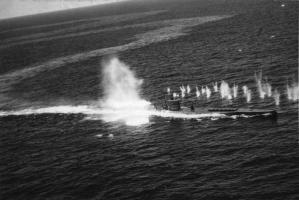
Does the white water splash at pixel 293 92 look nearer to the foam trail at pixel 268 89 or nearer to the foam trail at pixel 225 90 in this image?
the foam trail at pixel 268 89

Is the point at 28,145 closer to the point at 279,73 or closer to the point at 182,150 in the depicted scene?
the point at 182,150

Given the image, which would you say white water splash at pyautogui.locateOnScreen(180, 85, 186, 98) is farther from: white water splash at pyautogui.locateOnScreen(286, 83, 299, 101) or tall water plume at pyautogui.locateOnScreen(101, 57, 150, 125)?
white water splash at pyautogui.locateOnScreen(286, 83, 299, 101)

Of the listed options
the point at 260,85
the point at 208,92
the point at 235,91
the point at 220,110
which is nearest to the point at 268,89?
the point at 260,85

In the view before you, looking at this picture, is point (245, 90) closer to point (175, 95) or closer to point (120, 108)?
point (175, 95)

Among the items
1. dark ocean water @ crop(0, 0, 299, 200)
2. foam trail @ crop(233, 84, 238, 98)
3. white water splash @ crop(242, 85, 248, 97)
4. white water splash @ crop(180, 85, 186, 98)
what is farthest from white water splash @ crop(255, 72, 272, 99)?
white water splash @ crop(180, 85, 186, 98)

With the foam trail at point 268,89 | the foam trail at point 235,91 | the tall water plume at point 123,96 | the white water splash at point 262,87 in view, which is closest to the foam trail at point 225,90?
the foam trail at point 235,91
